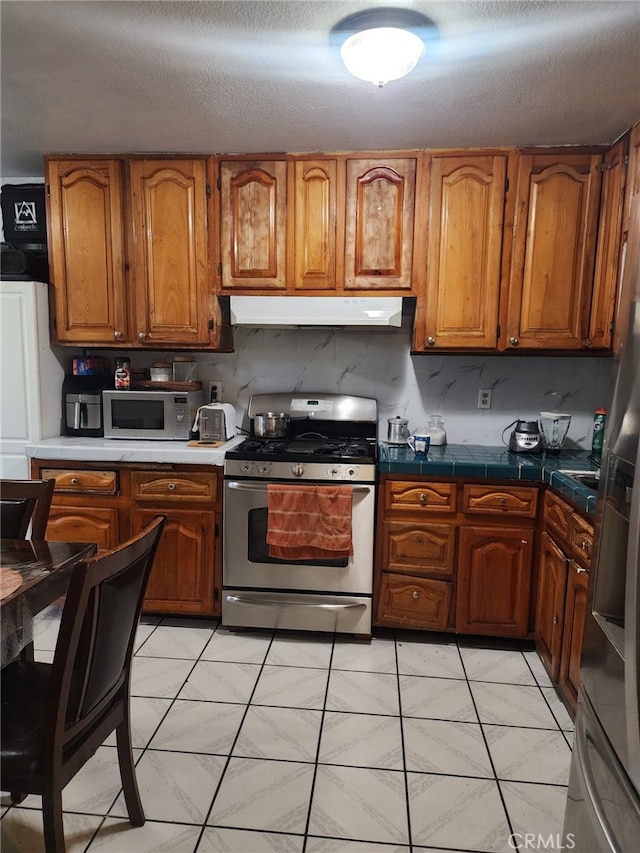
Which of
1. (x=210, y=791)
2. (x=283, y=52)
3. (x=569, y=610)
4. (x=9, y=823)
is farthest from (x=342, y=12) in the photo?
(x=9, y=823)

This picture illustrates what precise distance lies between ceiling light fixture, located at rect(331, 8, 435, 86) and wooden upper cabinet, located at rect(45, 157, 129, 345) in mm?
1539

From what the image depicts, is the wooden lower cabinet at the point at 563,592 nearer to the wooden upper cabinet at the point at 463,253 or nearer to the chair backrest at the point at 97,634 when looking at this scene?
the wooden upper cabinet at the point at 463,253

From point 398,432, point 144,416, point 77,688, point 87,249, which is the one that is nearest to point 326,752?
point 77,688

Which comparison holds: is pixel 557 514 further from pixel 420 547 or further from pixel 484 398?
pixel 484 398

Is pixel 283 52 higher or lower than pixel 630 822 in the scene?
higher

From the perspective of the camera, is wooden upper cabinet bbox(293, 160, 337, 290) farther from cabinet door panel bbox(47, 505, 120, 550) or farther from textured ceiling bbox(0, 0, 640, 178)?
cabinet door panel bbox(47, 505, 120, 550)

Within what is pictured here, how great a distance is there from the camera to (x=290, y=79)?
1.91 metres

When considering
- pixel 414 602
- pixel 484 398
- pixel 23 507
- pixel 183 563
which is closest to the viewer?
pixel 23 507

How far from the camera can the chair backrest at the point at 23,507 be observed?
5.84 ft

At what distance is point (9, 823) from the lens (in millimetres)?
1509

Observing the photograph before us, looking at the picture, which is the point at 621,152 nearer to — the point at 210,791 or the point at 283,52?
the point at 283,52

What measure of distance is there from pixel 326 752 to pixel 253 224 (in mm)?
2371

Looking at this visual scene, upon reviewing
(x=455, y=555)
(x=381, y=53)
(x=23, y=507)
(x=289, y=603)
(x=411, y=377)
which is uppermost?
(x=381, y=53)

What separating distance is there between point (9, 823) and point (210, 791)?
0.57m
